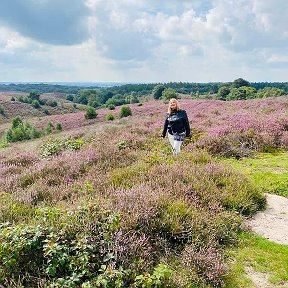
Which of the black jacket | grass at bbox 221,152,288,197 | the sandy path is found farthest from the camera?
the black jacket

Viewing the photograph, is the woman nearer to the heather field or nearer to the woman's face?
the woman's face

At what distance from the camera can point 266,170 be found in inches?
441

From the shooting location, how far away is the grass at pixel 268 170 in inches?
368

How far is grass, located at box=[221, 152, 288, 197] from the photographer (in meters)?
9.34

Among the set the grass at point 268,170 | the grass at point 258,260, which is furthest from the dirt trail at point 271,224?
the grass at point 268,170

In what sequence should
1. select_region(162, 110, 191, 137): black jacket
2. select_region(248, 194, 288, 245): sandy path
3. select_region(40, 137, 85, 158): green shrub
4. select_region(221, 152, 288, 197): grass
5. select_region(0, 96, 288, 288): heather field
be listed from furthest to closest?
select_region(40, 137, 85, 158): green shrub, select_region(162, 110, 191, 137): black jacket, select_region(221, 152, 288, 197): grass, select_region(248, 194, 288, 245): sandy path, select_region(0, 96, 288, 288): heather field

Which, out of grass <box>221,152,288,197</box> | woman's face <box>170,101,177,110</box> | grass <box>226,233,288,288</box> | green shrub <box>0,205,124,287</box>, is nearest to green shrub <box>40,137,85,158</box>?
woman's face <box>170,101,177,110</box>

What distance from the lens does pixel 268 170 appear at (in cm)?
1120

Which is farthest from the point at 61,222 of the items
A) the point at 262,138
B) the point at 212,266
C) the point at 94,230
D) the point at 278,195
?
the point at 262,138

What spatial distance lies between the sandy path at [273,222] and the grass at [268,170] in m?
0.97

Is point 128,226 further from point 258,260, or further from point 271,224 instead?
point 271,224

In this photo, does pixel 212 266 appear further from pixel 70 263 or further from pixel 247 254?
pixel 70 263

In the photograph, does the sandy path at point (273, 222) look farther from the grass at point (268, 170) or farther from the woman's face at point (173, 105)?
the woman's face at point (173, 105)

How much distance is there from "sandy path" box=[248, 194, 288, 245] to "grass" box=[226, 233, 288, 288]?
330mm
